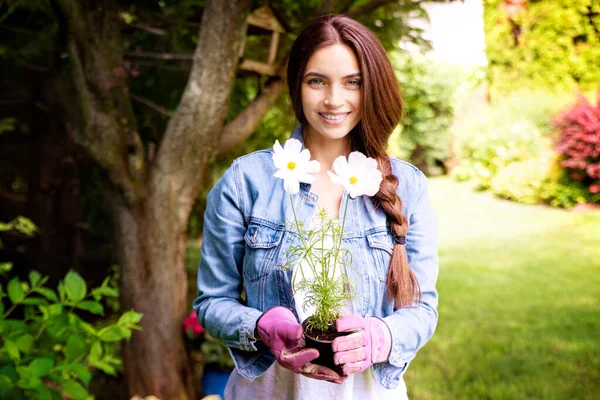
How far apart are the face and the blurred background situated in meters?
0.54

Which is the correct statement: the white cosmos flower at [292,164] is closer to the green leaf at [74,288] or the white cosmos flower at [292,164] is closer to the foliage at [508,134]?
the green leaf at [74,288]

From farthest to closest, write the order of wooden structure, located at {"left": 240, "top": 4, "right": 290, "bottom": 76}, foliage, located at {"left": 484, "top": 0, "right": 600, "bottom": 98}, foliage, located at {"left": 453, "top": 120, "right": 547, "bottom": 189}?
foliage, located at {"left": 453, "top": 120, "right": 547, "bottom": 189}
foliage, located at {"left": 484, "top": 0, "right": 600, "bottom": 98}
wooden structure, located at {"left": 240, "top": 4, "right": 290, "bottom": 76}

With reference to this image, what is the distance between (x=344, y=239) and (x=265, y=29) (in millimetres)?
1959

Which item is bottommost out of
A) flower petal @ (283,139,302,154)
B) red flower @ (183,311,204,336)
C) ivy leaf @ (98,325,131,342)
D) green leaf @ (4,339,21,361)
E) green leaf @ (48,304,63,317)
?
red flower @ (183,311,204,336)

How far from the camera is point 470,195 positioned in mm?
10242

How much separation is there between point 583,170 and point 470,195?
245 cm

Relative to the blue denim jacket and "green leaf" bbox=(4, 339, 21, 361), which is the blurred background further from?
the blue denim jacket

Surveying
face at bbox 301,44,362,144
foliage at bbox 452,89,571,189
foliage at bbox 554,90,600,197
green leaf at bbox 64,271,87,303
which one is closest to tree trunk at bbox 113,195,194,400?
green leaf at bbox 64,271,87,303

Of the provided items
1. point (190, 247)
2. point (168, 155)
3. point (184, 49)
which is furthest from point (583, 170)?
point (168, 155)

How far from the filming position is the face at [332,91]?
4.35 feet

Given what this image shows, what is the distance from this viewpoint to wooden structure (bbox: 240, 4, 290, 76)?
2869 mm

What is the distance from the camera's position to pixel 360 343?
114 centimetres

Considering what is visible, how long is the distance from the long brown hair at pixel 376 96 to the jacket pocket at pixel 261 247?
0.95 feet

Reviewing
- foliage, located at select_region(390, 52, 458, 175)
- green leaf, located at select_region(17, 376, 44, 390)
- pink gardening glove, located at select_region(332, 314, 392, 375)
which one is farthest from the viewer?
foliage, located at select_region(390, 52, 458, 175)
